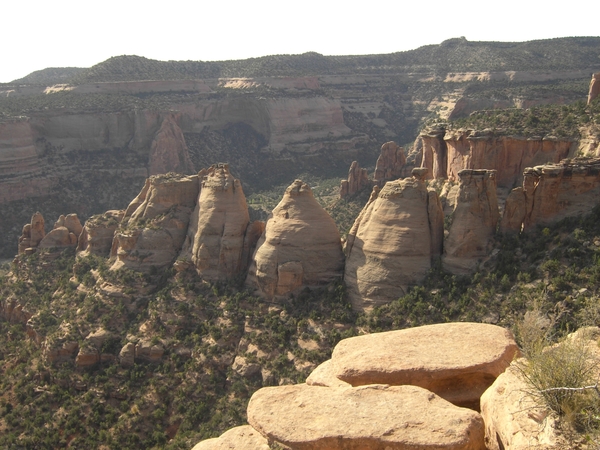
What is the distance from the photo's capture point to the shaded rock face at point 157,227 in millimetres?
39281

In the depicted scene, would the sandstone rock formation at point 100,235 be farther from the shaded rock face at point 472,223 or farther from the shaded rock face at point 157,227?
the shaded rock face at point 472,223

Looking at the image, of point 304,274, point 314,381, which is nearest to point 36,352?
point 304,274

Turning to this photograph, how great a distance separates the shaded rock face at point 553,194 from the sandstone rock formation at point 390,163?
3600 cm

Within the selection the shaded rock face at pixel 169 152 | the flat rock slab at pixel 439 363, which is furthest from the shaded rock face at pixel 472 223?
the shaded rock face at pixel 169 152

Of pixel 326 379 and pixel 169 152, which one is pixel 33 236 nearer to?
pixel 326 379

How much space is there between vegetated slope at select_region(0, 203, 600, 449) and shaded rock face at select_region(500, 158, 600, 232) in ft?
2.69

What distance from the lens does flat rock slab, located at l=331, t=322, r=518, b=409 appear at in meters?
16.2

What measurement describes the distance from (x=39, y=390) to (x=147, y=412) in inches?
282

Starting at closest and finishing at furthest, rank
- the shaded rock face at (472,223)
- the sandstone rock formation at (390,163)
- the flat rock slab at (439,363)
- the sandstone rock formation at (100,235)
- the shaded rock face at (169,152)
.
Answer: the flat rock slab at (439,363), the shaded rock face at (472,223), the sandstone rock formation at (100,235), the sandstone rock formation at (390,163), the shaded rock face at (169,152)


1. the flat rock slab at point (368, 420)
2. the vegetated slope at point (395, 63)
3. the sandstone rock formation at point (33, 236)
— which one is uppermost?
the vegetated slope at point (395, 63)

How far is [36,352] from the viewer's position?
3781 cm

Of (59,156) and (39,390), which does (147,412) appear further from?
(59,156)

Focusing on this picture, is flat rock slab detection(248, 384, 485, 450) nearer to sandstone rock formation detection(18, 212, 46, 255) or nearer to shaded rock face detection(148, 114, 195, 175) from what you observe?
sandstone rock formation detection(18, 212, 46, 255)

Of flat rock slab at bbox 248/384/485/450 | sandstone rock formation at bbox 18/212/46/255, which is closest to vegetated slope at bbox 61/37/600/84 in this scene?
sandstone rock formation at bbox 18/212/46/255
